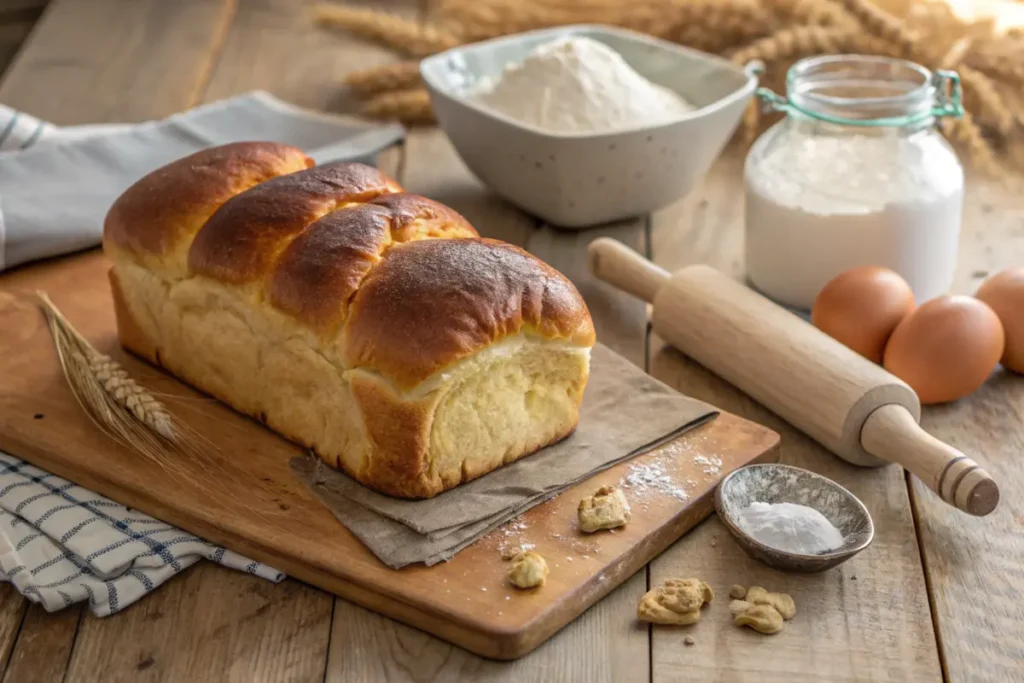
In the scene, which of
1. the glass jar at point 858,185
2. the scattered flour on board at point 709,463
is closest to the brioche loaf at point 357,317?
the scattered flour on board at point 709,463

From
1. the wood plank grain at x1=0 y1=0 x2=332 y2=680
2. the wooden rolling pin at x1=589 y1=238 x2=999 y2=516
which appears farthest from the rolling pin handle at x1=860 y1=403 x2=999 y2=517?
the wood plank grain at x1=0 y1=0 x2=332 y2=680

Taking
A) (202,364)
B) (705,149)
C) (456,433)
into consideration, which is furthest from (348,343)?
(705,149)

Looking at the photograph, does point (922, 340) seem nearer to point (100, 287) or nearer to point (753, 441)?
point (753, 441)

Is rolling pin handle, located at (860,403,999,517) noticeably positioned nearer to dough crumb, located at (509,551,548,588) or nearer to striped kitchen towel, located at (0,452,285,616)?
dough crumb, located at (509,551,548,588)

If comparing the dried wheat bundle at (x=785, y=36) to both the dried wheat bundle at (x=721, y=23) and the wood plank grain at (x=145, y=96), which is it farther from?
the wood plank grain at (x=145, y=96)

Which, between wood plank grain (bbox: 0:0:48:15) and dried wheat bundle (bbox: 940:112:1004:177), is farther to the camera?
wood plank grain (bbox: 0:0:48:15)

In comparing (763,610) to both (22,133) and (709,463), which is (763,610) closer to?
(709,463)
